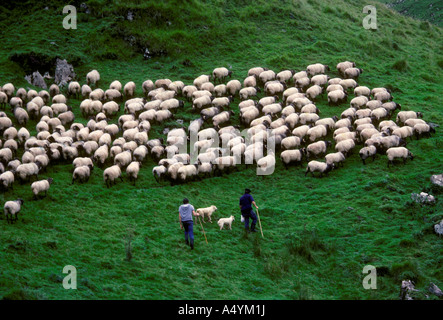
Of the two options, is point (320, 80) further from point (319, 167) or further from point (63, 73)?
point (63, 73)

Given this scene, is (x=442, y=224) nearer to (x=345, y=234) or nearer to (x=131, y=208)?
(x=345, y=234)

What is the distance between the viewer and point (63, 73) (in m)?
26.9

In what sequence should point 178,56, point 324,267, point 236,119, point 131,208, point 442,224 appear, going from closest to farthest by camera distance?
point 324,267 → point 442,224 → point 131,208 → point 236,119 → point 178,56

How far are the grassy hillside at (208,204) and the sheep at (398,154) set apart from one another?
1.03ft

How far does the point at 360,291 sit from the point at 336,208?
4226mm

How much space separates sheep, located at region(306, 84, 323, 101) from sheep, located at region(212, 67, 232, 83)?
4.36m

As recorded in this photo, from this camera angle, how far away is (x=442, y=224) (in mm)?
14586

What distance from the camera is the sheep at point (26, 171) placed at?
17078 millimetres

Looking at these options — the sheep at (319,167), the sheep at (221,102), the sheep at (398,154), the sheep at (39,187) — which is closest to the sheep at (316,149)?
the sheep at (319,167)

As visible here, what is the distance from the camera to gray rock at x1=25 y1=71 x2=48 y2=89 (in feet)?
85.3
